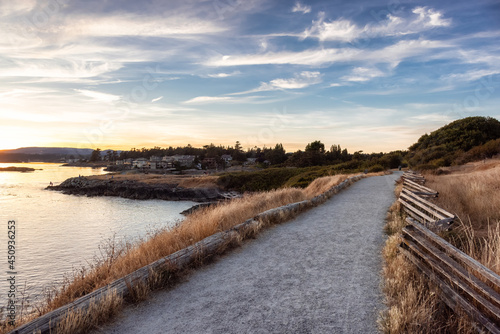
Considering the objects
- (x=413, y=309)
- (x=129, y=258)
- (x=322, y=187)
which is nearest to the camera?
(x=413, y=309)

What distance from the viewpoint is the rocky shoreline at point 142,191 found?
4541cm

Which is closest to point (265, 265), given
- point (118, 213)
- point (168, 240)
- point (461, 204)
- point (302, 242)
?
Result: point (302, 242)

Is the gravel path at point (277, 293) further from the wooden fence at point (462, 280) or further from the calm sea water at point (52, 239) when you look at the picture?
the calm sea water at point (52, 239)

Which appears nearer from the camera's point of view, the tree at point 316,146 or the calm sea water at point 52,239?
the calm sea water at point 52,239

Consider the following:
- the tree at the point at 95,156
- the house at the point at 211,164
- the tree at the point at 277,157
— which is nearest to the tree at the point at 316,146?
the tree at the point at 277,157

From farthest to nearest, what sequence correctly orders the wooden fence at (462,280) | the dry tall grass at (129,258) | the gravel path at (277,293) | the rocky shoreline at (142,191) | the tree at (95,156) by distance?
the tree at (95,156) → the rocky shoreline at (142,191) → the dry tall grass at (129,258) → the gravel path at (277,293) → the wooden fence at (462,280)

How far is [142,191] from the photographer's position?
1834 inches

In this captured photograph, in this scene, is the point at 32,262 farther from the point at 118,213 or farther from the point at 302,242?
the point at 118,213

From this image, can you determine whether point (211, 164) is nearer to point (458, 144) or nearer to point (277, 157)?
point (277, 157)

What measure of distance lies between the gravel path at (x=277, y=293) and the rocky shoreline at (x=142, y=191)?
37.9 m

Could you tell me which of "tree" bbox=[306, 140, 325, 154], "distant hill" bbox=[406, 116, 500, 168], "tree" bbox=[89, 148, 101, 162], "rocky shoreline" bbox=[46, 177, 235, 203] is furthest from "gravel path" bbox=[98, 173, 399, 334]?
"tree" bbox=[89, 148, 101, 162]

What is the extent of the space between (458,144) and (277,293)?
1888 inches

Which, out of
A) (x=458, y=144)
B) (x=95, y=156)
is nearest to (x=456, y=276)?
(x=458, y=144)

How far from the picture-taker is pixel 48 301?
420 cm
